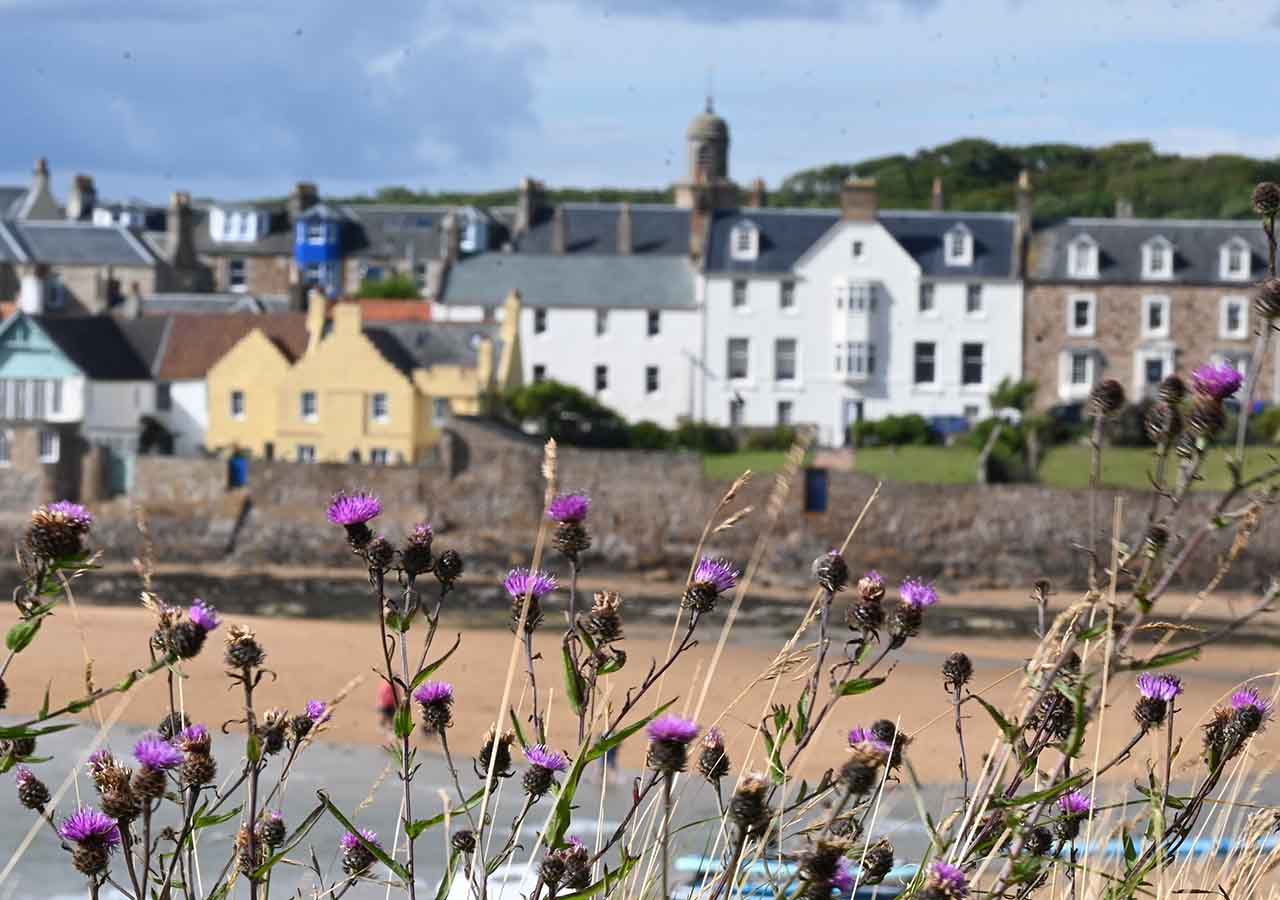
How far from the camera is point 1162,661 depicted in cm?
263

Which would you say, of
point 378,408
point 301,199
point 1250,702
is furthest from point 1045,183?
point 1250,702

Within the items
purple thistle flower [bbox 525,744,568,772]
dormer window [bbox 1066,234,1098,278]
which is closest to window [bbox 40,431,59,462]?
dormer window [bbox 1066,234,1098,278]

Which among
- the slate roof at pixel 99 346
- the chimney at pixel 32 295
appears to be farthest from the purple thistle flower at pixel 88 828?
the chimney at pixel 32 295

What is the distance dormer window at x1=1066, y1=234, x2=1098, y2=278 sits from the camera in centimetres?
4981

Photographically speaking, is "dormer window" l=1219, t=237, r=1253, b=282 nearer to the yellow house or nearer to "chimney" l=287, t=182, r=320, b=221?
the yellow house

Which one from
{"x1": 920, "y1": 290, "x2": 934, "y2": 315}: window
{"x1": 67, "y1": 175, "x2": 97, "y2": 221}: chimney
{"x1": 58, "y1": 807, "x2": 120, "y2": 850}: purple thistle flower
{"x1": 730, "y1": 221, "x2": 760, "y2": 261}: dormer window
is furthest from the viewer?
{"x1": 67, "y1": 175, "x2": 97, "y2": 221}: chimney

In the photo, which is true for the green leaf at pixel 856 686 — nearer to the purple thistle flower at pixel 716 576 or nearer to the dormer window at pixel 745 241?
the purple thistle flower at pixel 716 576

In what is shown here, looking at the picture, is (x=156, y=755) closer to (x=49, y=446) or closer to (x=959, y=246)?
(x=49, y=446)

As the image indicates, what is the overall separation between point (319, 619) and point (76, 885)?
23627 millimetres

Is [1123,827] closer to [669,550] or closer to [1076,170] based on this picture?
[669,550]

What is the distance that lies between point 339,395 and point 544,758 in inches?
1618

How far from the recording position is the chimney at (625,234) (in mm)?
52875

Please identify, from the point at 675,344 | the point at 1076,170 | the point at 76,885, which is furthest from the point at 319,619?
the point at 1076,170

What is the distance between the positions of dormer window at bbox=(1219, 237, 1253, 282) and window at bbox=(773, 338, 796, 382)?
12437mm
